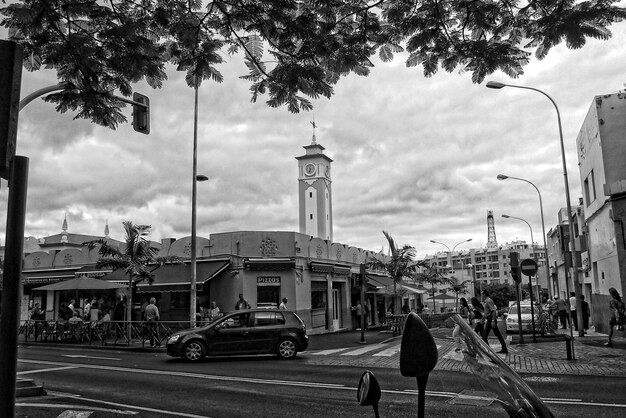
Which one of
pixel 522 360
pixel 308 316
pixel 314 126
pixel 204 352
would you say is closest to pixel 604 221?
pixel 522 360

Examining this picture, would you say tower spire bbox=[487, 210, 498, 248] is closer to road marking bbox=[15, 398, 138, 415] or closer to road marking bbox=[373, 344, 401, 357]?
road marking bbox=[373, 344, 401, 357]

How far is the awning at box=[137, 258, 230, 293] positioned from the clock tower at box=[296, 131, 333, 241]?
29.1 meters

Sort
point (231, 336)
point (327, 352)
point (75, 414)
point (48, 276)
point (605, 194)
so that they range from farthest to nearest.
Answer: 1. point (48, 276)
2. point (605, 194)
3. point (327, 352)
4. point (231, 336)
5. point (75, 414)

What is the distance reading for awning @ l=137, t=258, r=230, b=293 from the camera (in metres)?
23.5

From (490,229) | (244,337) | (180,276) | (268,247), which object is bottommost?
(244,337)

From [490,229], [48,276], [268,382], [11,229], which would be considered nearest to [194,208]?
[268,382]

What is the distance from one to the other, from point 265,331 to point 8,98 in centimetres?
1358

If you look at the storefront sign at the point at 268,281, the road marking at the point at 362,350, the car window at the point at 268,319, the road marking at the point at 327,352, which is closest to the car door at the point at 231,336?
the car window at the point at 268,319

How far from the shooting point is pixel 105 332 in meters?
21.0

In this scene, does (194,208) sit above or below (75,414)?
above

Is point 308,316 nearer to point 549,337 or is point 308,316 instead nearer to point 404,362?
point 549,337

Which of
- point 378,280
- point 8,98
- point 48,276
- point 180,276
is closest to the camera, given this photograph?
point 8,98

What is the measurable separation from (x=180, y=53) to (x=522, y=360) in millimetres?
11541

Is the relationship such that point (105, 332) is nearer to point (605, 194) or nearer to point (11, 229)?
point (11, 229)
